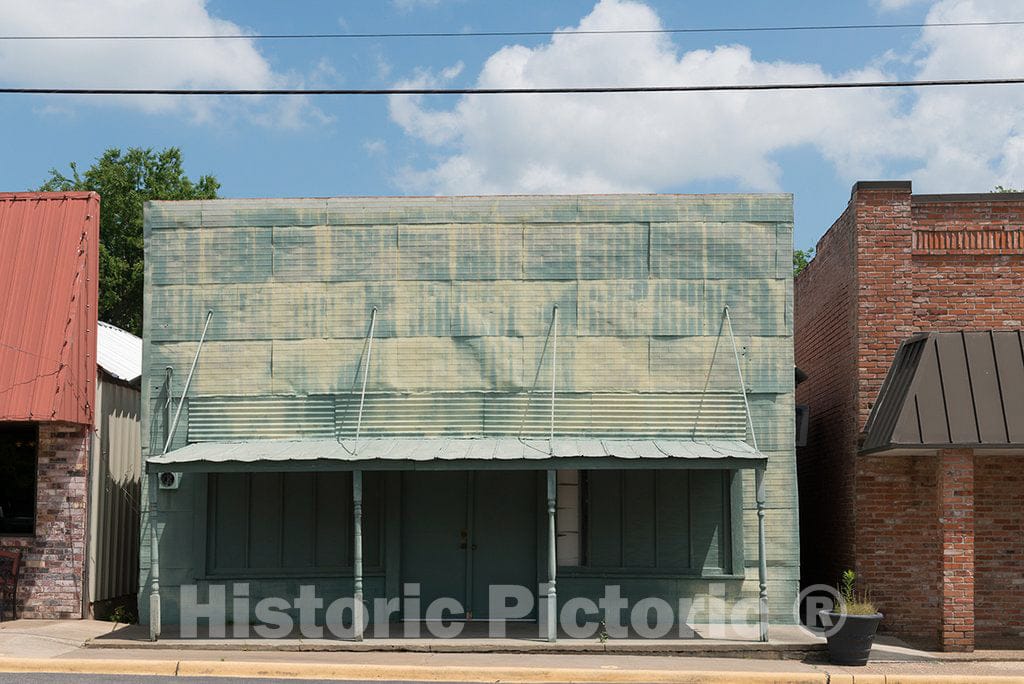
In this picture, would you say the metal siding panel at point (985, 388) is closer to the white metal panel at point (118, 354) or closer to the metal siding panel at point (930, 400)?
the metal siding panel at point (930, 400)

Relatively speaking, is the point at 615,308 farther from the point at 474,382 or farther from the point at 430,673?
the point at 430,673

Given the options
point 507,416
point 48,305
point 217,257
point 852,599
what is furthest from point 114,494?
point 852,599

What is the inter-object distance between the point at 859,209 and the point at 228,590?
10.3 m

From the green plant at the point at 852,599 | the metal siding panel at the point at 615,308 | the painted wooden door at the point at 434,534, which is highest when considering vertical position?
the metal siding panel at the point at 615,308

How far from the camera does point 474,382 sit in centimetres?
1608

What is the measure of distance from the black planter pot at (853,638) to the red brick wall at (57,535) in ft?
33.8

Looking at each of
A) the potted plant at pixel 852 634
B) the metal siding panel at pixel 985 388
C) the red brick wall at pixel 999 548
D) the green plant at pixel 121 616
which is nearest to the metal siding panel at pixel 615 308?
the metal siding panel at pixel 985 388

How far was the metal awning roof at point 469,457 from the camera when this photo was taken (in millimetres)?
14062

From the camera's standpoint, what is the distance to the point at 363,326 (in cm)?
1634

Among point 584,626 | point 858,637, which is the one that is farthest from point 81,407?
point 858,637

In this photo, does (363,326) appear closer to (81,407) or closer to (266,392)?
(266,392)

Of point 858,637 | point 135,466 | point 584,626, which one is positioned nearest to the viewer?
point 858,637

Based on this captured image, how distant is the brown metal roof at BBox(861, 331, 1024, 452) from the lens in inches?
555

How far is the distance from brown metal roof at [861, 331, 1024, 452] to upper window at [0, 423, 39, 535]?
11852mm
